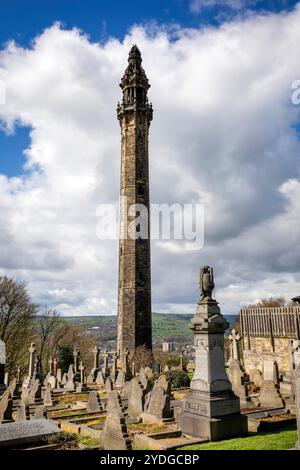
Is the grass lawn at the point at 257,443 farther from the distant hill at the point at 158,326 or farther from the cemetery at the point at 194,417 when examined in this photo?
the distant hill at the point at 158,326

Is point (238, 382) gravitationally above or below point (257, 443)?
above

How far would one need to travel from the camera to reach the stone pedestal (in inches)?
333

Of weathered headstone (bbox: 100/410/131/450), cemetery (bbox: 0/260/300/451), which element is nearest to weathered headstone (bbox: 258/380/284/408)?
cemetery (bbox: 0/260/300/451)

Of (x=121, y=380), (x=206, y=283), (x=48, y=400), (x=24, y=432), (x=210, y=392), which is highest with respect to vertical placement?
(x=206, y=283)

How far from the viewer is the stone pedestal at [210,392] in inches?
333

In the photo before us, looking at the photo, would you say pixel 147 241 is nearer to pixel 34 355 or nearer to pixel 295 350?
pixel 34 355

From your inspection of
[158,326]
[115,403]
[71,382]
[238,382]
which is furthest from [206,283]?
[158,326]

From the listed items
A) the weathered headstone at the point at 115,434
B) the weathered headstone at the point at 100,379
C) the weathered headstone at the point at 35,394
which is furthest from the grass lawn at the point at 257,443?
the weathered headstone at the point at 100,379

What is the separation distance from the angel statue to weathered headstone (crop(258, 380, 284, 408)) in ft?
14.8

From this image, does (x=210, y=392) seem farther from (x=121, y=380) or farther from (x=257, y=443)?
(x=121, y=380)

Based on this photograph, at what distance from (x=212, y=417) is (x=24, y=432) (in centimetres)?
423

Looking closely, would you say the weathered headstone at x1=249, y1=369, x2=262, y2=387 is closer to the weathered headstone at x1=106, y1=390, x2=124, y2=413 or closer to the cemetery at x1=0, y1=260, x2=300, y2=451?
the cemetery at x1=0, y1=260, x2=300, y2=451

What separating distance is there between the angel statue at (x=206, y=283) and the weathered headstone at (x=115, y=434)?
3.55 metres

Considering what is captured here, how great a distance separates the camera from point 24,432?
8.29m
